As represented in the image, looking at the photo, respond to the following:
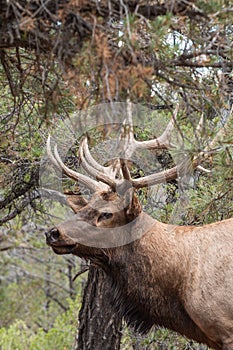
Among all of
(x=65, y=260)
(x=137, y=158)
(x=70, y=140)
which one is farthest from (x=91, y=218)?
(x=65, y=260)

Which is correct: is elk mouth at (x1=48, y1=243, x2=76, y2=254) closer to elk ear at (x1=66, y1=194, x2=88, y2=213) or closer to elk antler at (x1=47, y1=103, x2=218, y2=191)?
elk ear at (x1=66, y1=194, x2=88, y2=213)

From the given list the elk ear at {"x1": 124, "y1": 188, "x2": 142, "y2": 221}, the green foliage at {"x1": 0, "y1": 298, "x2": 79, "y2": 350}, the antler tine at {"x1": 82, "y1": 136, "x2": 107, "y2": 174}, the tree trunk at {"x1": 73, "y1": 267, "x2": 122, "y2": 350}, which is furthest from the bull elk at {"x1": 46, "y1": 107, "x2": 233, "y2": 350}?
the green foliage at {"x1": 0, "y1": 298, "x2": 79, "y2": 350}

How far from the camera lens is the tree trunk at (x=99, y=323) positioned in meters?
7.90

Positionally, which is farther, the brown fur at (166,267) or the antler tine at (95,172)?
the antler tine at (95,172)

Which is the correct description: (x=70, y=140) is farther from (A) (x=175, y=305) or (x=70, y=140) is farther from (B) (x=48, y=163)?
(A) (x=175, y=305)

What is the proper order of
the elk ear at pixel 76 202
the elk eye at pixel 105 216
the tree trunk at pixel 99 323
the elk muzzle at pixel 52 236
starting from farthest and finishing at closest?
1. the tree trunk at pixel 99 323
2. the elk ear at pixel 76 202
3. the elk eye at pixel 105 216
4. the elk muzzle at pixel 52 236

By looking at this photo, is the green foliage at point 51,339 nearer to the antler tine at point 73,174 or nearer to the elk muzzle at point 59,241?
the antler tine at point 73,174

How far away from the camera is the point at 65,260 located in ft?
62.8

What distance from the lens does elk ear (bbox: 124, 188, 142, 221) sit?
6160mm

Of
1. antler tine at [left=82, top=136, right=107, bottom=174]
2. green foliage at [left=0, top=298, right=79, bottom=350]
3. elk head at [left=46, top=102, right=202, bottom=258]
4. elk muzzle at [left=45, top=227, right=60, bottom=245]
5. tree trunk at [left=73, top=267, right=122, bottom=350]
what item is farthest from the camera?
green foliage at [left=0, top=298, right=79, bottom=350]

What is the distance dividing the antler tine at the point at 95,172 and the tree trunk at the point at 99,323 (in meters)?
1.58

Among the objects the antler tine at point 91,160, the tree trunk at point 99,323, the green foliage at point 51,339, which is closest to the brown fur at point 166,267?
the antler tine at point 91,160

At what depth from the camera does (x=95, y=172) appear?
6629mm

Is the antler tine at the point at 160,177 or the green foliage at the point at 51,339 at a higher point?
the antler tine at the point at 160,177
